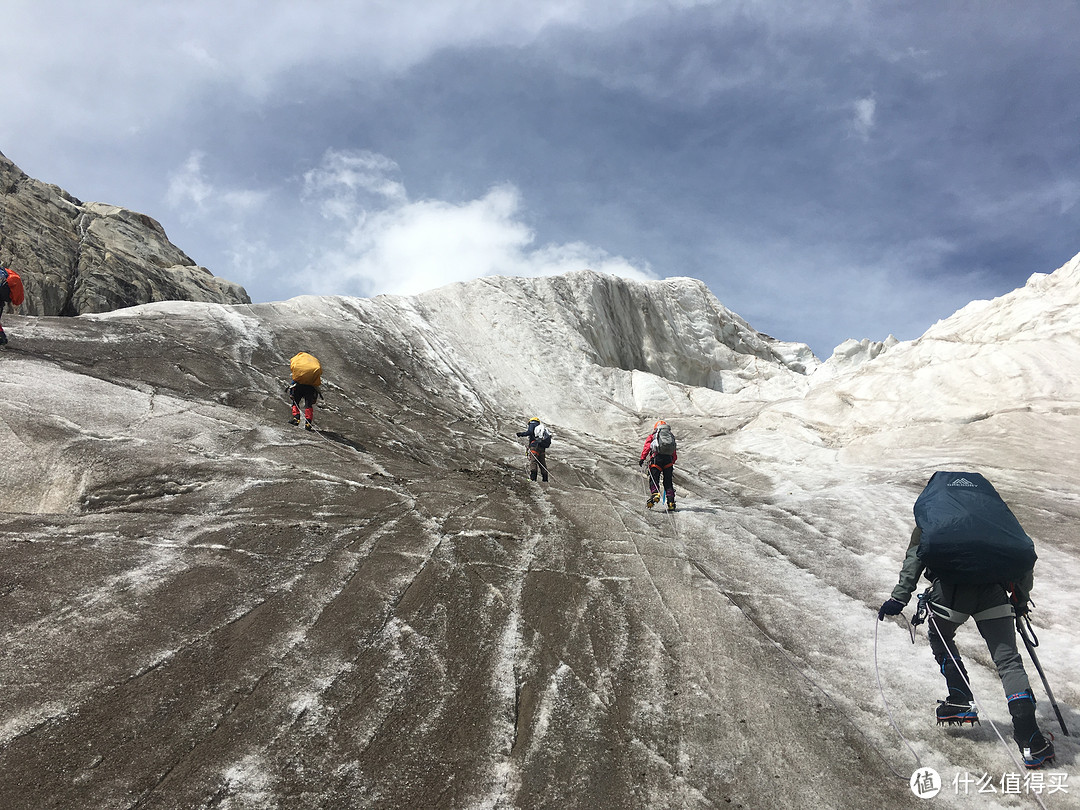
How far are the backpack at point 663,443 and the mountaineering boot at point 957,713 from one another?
20.3ft

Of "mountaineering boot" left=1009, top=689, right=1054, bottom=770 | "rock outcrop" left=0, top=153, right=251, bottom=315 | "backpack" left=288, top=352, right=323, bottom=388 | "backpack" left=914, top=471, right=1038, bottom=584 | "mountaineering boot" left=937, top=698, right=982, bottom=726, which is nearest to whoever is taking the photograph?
"mountaineering boot" left=1009, top=689, right=1054, bottom=770

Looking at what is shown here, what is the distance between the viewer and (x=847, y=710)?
470 centimetres

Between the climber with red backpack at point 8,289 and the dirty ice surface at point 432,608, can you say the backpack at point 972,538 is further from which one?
the climber with red backpack at point 8,289

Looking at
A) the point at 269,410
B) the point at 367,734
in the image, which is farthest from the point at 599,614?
the point at 269,410

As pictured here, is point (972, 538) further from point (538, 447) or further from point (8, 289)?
point (8, 289)

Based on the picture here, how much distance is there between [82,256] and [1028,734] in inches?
1717

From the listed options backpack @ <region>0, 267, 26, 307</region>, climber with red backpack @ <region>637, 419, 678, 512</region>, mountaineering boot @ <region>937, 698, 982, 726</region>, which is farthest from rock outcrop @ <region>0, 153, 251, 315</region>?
mountaineering boot @ <region>937, 698, 982, 726</region>

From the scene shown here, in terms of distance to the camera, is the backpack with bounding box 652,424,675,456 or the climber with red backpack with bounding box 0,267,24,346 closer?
the backpack with bounding box 652,424,675,456

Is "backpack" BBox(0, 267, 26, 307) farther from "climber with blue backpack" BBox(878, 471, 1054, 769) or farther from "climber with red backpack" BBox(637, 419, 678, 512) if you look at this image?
"climber with blue backpack" BBox(878, 471, 1054, 769)

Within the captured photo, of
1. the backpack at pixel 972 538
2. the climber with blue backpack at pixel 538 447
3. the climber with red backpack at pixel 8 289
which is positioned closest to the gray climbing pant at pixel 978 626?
the backpack at pixel 972 538

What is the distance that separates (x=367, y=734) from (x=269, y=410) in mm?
9846

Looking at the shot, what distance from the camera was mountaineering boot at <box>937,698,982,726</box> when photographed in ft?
14.2

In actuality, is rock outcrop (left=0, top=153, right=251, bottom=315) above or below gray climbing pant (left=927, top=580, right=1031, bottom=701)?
above

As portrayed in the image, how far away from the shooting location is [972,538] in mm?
4094
